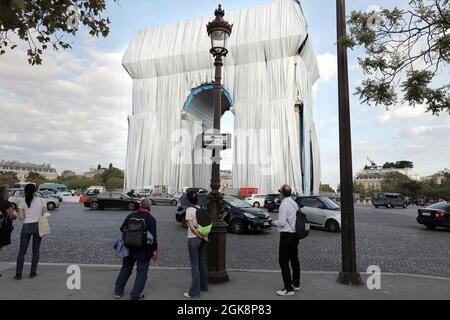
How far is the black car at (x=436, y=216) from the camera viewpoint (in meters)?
15.3

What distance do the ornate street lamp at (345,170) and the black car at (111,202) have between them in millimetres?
21164

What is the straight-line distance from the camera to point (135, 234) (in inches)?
184

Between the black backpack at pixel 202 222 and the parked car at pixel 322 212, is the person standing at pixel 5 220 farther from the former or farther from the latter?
the parked car at pixel 322 212

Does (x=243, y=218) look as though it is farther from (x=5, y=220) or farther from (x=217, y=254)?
(x=5, y=220)

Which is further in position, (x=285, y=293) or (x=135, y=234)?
(x=285, y=293)

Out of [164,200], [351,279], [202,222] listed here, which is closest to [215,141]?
[202,222]

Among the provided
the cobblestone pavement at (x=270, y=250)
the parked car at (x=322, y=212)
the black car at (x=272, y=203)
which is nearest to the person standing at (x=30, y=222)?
the cobblestone pavement at (x=270, y=250)

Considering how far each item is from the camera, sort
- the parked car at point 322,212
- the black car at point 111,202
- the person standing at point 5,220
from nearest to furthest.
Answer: the person standing at point 5,220, the parked car at point 322,212, the black car at point 111,202

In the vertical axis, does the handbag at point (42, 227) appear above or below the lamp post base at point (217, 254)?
above

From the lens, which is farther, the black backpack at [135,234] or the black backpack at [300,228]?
the black backpack at [300,228]

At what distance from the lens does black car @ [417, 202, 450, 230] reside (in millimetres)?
15336

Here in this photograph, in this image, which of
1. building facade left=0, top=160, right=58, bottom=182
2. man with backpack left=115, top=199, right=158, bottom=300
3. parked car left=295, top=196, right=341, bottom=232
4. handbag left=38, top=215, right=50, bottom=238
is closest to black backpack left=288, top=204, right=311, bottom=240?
man with backpack left=115, top=199, right=158, bottom=300

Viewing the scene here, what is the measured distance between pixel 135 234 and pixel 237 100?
140ft
